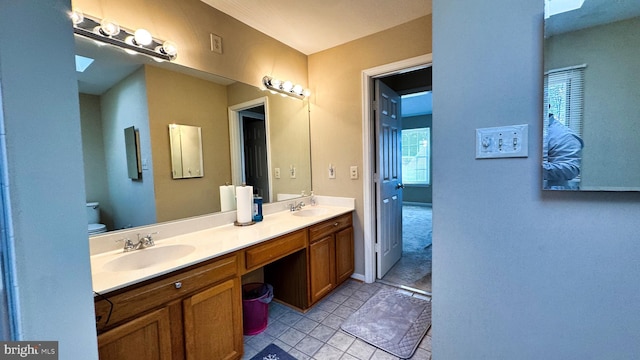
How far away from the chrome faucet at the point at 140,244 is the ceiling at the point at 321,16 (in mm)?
1708

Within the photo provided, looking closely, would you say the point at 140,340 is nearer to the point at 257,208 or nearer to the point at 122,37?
the point at 257,208

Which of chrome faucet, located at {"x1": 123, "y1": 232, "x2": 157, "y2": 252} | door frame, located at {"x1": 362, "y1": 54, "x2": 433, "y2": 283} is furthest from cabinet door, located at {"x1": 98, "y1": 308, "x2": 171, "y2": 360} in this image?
door frame, located at {"x1": 362, "y1": 54, "x2": 433, "y2": 283}

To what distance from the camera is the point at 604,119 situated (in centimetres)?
84

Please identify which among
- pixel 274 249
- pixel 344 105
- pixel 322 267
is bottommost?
pixel 322 267

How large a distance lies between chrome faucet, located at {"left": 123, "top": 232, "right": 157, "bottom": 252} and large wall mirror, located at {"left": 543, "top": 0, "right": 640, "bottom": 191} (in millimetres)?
1969

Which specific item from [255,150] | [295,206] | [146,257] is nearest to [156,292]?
[146,257]

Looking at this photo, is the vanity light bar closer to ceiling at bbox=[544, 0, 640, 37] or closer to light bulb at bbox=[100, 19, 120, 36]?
light bulb at bbox=[100, 19, 120, 36]

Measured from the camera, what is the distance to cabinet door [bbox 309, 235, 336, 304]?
6.87 ft

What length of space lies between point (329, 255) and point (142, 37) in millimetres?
2091

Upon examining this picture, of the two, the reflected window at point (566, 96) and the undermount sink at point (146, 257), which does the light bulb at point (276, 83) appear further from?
the reflected window at point (566, 96)

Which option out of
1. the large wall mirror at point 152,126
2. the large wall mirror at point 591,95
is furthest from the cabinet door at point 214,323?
the large wall mirror at point 591,95

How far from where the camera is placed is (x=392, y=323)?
1.92 metres

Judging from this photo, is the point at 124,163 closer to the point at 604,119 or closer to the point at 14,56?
the point at 14,56

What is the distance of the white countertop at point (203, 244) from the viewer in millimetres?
1057
